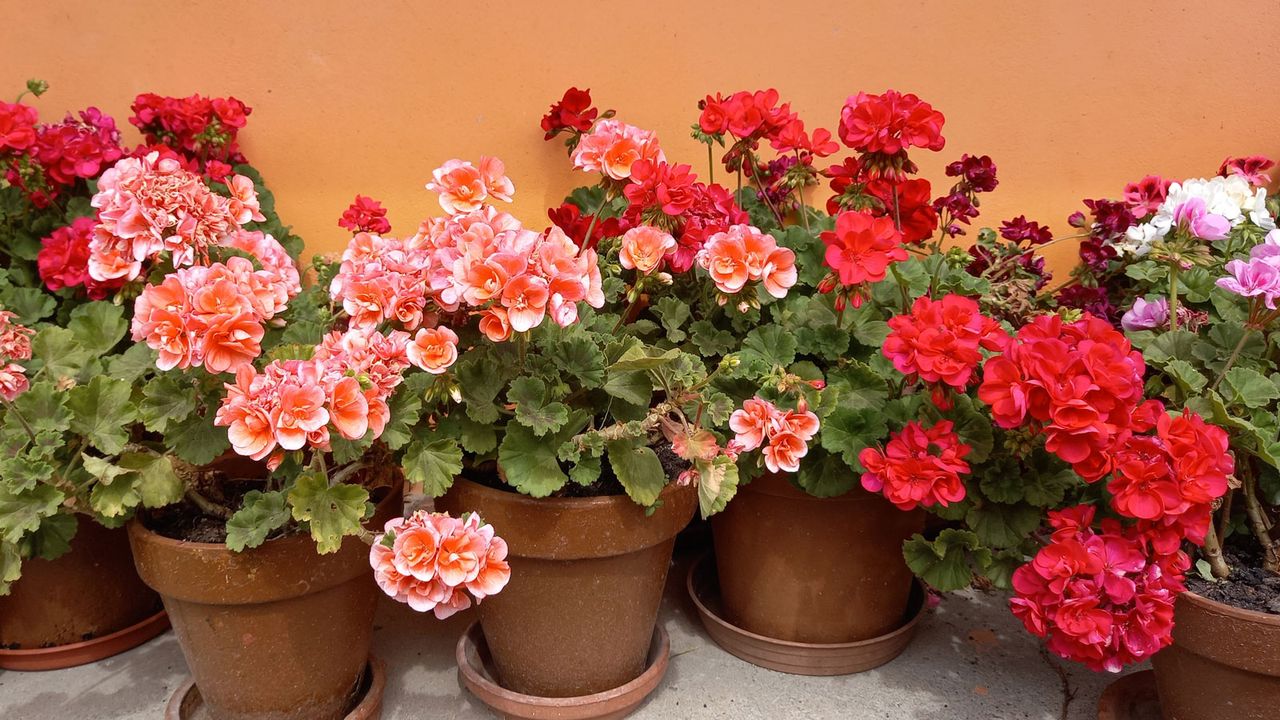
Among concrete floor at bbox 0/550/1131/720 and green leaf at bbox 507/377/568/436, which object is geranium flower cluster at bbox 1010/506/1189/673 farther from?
green leaf at bbox 507/377/568/436

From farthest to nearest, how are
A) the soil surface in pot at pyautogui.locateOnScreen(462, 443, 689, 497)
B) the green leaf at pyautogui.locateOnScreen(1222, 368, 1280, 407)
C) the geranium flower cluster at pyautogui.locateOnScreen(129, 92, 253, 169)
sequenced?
the geranium flower cluster at pyautogui.locateOnScreen(129, 92, 253, 169) < the soil surface in pot at pyautogui.locateOnScreen(462, 443, 689, 497) < the green leaf at pyautogui.locateOnScreen(1222, 368, 1280, 407)

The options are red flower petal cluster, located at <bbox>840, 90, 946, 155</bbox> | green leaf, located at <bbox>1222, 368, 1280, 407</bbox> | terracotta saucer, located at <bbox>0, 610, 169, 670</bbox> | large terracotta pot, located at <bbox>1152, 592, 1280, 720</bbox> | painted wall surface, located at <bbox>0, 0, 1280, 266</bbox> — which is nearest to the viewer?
large terracotta pot, located at <bbox>1152, 592, 1280, 720</bbox>

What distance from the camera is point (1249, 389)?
153 centimetres

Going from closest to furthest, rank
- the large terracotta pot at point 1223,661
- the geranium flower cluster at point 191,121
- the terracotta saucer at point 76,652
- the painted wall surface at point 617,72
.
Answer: the large terracotta pot at point 1223,661 → the terracotta saucer at point 76,652 → the geranium flower cluster at point 191,121 → the painted wall surface at point 617,72

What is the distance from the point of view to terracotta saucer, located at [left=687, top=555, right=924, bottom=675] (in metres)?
1.86

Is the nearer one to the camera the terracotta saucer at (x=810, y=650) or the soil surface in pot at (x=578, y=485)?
the soil surface in pot at (x=578, y=485)

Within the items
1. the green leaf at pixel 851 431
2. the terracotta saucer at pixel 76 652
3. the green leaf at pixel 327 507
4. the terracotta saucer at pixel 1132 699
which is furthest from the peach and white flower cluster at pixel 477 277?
the terracotta saucer at pixel 1132 699

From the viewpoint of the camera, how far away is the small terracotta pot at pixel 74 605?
180 centimetres

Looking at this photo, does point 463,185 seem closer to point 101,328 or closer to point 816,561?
point 101,328

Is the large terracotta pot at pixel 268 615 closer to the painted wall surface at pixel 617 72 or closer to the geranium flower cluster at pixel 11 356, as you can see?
the geranium flower cluster at pixel 11 356

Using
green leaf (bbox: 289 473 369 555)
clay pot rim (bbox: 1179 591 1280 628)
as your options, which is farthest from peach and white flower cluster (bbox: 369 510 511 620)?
clay pot rim (bbox: 1179 591 1280 628)

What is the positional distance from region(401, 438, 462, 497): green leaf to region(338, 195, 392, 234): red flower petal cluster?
0.85 metres

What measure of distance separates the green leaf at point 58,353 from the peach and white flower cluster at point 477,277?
0.65 m

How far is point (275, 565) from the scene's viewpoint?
144cm
